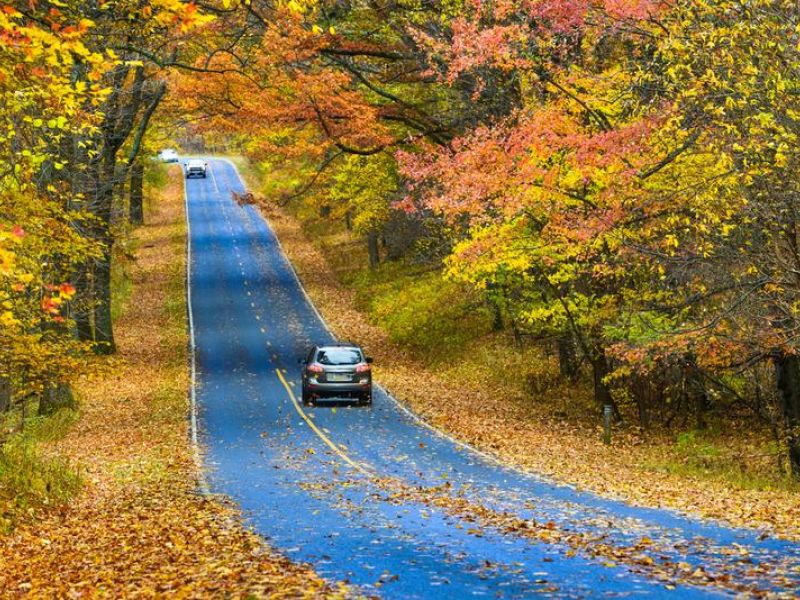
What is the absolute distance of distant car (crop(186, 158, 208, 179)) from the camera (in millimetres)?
A: 103188

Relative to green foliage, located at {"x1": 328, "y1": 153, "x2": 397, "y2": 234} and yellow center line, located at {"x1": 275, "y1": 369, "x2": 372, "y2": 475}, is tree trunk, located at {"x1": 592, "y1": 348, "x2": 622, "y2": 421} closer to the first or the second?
yellow center line, located at {"x1": 275, "y1": 369, "x2": 372, "y2": 475}

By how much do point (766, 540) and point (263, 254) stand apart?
54.9m

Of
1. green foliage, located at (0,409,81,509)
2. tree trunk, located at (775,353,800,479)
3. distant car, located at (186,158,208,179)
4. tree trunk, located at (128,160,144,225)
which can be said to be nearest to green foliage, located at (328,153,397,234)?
tree trunk, located at (128,160,144,225)

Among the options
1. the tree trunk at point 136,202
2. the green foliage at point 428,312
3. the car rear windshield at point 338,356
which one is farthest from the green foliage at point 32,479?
the tree trunk at point 136,202

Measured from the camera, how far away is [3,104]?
14945 mm

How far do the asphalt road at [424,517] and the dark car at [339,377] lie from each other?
0.48 metres

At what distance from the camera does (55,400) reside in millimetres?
29297

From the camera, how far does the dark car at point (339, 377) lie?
2897 cm

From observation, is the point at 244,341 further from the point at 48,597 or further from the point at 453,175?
the point at 48,597

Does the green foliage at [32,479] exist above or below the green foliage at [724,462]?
above

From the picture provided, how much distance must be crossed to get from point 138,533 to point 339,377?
15.5 meters

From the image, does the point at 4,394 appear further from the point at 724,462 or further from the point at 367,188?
the point at 367,188

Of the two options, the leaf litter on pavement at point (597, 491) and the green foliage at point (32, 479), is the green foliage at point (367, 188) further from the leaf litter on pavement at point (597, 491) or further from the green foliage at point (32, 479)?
the green foliage at point (32, 479)

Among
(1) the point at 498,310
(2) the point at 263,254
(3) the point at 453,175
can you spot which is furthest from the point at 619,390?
(2) the point at 263,254
